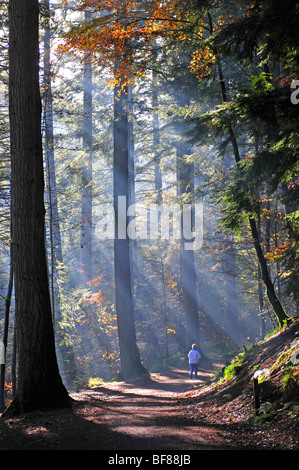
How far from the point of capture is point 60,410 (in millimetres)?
6980

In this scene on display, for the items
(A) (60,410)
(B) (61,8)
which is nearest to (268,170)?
(A) (60,410)

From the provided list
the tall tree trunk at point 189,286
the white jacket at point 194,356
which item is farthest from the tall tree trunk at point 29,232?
the tall tree trunk at point 189,286

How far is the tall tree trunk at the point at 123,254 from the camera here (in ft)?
53.2

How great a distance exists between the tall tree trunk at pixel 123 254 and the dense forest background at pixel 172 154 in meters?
0.16

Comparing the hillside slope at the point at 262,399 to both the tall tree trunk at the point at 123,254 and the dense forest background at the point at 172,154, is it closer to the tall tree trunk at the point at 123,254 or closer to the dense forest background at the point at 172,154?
the dense forest background at the point at 172,154

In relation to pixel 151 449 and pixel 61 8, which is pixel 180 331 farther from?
pixel 151 449

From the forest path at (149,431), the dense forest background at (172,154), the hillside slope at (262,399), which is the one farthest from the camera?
the dense forest background at (172,154)

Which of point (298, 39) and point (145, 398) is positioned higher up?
point (298, 39)

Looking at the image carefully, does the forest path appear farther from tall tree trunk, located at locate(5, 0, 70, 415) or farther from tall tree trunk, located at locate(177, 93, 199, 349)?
tall tree trunk, located at locate(177, 93, 199, 349)

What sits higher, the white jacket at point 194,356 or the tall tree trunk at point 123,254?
the tall tree trunk at point 123,254

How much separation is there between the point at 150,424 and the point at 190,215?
15246 mm

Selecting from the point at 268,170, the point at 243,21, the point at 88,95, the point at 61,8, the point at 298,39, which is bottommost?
the point at 268,170

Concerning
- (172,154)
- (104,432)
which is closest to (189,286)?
(172,154)

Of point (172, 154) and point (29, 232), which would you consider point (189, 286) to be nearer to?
point (172, 154)
